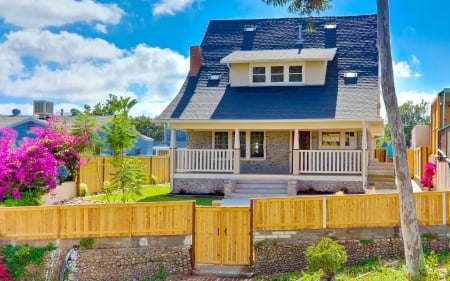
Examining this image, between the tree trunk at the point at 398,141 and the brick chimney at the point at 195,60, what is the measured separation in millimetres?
14248

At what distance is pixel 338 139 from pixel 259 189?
4.49 meters

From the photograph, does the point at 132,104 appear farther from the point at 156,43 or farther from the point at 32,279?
the point at 156,43

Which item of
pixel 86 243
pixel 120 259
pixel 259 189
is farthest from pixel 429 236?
pixel 86 243

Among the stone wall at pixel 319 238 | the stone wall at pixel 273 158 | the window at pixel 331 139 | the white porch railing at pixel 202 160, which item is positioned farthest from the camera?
the stone wall at pixel 273 158

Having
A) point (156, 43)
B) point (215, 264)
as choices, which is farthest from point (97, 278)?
point (156, 43)

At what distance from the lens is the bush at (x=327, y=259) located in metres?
9.35

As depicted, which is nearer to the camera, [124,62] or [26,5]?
[26,5]

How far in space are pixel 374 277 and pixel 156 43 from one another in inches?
744

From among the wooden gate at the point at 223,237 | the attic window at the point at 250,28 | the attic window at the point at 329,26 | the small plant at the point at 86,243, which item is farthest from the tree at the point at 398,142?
the attic window at the point at 250,28

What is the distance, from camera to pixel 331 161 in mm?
18453

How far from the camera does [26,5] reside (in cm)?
1647

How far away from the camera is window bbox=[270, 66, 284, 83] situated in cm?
2111

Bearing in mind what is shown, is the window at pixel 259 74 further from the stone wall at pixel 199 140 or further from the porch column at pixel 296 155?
the porch column at pixel 296 155

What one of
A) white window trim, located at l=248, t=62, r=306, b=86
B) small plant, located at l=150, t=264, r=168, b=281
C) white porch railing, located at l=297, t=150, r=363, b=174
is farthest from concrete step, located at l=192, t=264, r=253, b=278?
white window trim, located at l=248, t=62, r=306, b=86
